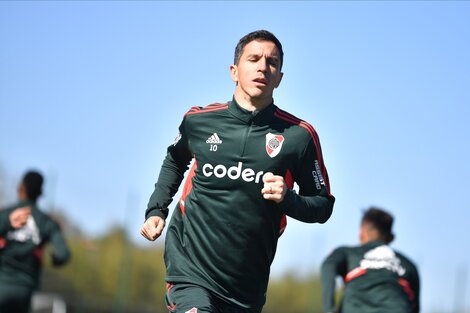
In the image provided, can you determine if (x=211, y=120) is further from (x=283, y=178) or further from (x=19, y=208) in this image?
(x=19, y=208)

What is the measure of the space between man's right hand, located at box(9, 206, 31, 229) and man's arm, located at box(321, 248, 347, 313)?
434cm

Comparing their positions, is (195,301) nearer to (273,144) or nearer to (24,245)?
(273,144)

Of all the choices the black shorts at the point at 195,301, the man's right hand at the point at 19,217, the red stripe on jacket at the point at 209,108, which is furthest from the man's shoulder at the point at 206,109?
the man's right hand at the point at 19,217

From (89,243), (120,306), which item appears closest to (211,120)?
(120,306)

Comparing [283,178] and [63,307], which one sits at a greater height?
[283,178]

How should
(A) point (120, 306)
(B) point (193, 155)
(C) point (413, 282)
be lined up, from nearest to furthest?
1. (B) point (193, 155)
2. (C) point (413, 282)
3. (A) point (120, 306)

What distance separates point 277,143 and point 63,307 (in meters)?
16.7

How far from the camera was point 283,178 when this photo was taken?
5.62 metres

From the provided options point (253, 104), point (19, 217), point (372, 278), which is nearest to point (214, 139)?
point (253, 104)

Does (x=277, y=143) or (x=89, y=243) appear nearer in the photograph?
(x=277, y=143)

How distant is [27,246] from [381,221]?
463 centimetres

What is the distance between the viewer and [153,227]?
5762 mm

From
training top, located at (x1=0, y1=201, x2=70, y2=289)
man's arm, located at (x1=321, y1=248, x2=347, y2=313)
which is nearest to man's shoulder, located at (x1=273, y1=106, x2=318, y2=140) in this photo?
man's arm, located at (x1=321, y1=248, x2=347, y2=313)

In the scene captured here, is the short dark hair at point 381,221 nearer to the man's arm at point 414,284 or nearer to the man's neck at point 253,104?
the man's arm at point 414,284
